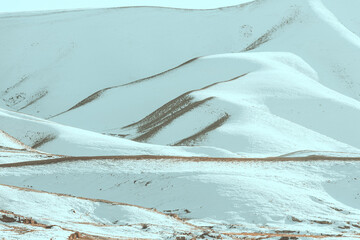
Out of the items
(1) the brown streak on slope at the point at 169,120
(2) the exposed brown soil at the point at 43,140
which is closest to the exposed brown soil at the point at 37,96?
(1) the brown streak on slope at the point at 169,120

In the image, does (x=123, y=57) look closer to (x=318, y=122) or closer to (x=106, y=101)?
(x=106, y=101)

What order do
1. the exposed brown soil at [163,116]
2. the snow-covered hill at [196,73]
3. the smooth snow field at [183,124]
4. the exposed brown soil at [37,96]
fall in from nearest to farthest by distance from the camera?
the smooth snow field at [183,124], the snow-covered hill at [196,73], the exposed brown soil at [163,116], the exposed brown soil at [37,96]

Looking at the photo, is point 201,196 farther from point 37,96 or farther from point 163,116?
point 37,96

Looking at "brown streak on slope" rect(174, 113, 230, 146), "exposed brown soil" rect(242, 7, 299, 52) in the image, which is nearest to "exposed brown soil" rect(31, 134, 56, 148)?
"brown streak on slope" rect(174, 113, 230, 146)

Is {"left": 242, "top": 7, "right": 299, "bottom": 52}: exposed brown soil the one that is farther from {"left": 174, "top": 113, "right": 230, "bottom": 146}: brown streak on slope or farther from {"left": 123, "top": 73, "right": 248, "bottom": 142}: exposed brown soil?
{"left": 174, "top": 113, "right": 230, "bottom": 146}: brown streak on slope

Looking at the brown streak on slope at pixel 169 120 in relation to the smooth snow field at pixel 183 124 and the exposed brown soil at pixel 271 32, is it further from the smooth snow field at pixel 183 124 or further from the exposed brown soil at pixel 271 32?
the exposed brown soil at pixel 271 32
